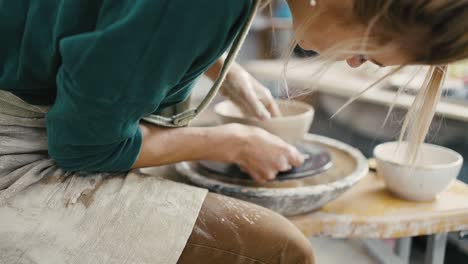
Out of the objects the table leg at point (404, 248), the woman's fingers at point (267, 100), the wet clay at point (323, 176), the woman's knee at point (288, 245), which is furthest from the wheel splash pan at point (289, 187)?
the table leg at point (404, 248)

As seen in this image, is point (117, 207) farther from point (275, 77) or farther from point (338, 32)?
point (275, 77)

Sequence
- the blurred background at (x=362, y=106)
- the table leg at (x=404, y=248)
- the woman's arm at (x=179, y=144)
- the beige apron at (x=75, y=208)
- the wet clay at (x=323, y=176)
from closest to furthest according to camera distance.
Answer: the beige apron at (x=75, y=208) < the woman's arm at (x=179, y=144) < the wet clay at (x=323, y=176) < the table leg at (x=404, y=248) < the blurred background at (x=362, y=106)

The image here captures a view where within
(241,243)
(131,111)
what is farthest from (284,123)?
(131,111)

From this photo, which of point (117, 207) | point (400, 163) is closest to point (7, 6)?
point (117, 207)

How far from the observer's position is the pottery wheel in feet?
3.62

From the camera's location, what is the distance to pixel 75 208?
0.85 m

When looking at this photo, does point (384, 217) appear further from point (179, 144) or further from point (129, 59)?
point (129, 59)

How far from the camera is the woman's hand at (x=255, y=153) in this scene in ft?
3.49

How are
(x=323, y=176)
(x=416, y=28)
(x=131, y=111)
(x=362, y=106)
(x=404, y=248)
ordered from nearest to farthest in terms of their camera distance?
1. (x=416, y=28)
2. (x=131, y=111)
3. (x=323, y=176)
4. (x=404, y=248)
5. (x=362, y=106)

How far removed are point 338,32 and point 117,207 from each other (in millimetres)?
485

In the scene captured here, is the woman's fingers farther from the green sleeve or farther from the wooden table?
the green sleeve

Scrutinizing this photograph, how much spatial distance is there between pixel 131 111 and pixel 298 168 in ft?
1.62

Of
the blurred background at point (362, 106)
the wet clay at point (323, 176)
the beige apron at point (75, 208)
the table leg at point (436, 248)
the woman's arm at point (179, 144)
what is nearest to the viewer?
the beige apron at point (75, 208)

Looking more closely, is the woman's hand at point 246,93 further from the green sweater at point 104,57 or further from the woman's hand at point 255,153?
the green sweater at point 104,57
